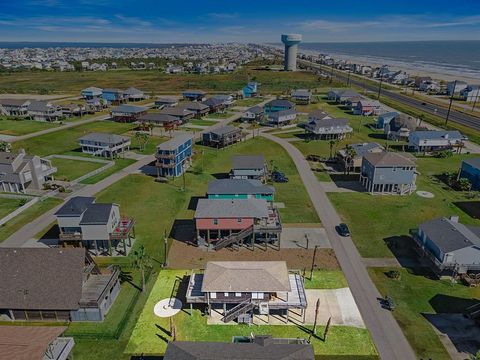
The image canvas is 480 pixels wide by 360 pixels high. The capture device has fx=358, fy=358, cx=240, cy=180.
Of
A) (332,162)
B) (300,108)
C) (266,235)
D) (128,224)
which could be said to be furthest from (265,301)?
(300,108)

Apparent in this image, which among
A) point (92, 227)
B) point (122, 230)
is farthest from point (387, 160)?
point (92, 227)

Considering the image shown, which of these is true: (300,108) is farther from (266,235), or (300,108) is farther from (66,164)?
(266,235)

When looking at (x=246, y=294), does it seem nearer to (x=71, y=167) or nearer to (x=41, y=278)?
(x=41, y=278)

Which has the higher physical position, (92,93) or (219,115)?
(92,93)

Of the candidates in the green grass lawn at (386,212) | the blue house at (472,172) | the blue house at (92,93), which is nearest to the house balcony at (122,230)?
the green grass lawn at (386,212)

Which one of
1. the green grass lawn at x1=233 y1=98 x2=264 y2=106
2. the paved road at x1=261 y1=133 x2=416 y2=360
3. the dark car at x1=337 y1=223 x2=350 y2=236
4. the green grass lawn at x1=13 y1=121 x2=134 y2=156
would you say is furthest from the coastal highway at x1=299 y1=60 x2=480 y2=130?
the green grass lawn at x1=13 y1=121 x2=134 y2=156
